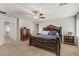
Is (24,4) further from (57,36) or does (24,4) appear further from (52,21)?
(57,36)

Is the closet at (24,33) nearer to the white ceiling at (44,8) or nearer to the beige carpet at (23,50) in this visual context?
the beige carpet at (23,50)

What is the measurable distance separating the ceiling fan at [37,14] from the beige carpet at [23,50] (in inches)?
26.3

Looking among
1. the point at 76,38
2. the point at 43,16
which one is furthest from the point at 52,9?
the point at 76,38

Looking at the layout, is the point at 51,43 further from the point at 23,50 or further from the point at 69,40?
the point at 23,50

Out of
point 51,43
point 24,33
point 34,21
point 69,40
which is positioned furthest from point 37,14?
point 69,40

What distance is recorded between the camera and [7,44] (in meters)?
2.01

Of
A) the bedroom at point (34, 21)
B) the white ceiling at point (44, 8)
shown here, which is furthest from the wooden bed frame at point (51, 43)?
the white ceiling at point (44, 8)

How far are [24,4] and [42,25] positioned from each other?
24.1 inches

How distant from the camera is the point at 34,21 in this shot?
2094 millimetres

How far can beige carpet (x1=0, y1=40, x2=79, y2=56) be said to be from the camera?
2.00 meters

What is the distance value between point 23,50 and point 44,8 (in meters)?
1.05

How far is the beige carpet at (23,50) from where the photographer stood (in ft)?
6.56

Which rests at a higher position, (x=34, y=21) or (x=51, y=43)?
(x=34, y=21)

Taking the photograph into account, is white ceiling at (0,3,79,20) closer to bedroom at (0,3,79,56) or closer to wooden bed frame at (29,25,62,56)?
bedroom at (0,3,79,56)
